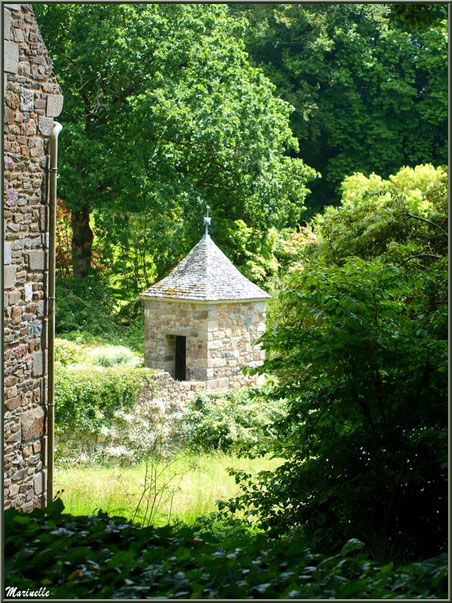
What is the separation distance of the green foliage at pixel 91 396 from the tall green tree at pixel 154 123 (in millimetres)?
7060

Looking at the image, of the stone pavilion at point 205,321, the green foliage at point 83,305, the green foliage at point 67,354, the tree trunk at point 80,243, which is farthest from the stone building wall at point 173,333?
the tree trunk at point 80,243

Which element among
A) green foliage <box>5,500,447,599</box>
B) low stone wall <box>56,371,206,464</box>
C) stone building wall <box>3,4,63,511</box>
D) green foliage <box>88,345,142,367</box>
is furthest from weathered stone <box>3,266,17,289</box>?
green foliage <box>88,345,142,367</box>

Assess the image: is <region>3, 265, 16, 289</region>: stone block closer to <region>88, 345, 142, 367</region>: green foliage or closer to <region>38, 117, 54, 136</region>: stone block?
<region>38, 117, 54, 136</region>: stone block

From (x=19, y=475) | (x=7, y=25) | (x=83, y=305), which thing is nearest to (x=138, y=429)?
(x=19, y=475)

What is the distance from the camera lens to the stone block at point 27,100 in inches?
287

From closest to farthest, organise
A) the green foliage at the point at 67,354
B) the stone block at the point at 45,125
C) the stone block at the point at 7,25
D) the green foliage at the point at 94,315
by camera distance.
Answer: the stone block at the point at 7,25 < the stone block at the point at 45,125 < the green foliage at the point at 67,354 < the green foliage at the point at 94,315

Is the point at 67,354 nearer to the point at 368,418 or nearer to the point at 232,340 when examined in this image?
the point at 232,340

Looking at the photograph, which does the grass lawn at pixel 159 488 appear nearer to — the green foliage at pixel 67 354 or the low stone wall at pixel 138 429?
the low stone wall at pixel 138 429

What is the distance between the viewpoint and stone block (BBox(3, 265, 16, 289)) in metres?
7.09

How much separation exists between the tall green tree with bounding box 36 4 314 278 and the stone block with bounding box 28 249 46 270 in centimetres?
1231

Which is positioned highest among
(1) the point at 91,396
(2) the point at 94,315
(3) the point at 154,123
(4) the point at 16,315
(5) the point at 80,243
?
(3) the point at 154,123

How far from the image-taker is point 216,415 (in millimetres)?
14336

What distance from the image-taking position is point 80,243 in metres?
22.4

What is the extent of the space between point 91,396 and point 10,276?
6.21m
